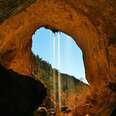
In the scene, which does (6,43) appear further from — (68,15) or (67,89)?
(67,89)

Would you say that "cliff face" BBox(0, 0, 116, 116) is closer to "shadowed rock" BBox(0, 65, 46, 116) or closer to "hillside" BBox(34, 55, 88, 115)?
"hillside" BBox(34, 55, 88, 115)

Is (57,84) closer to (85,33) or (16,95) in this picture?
(85,33)

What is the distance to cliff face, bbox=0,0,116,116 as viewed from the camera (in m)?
11.1

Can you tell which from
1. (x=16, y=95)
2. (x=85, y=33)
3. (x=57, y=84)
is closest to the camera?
(x=16, y=95)

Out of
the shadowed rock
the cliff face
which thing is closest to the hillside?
the cliff face

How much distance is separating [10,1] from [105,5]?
140 inches

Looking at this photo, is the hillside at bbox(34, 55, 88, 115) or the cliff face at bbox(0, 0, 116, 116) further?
the hillside at bbox(34, 55, 88, 115)

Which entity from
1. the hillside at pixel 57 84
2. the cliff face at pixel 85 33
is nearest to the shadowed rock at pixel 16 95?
the cliff face at pixel 85 33

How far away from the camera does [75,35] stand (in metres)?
14.4

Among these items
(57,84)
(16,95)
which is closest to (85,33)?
(16,95)

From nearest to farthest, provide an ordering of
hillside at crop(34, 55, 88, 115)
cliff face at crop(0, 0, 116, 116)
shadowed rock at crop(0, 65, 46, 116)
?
shadowed rock at crop(0, 65, 46, 116), cliff face at crop(0, 0, 116, 116), hillside at crop(34, 55, 88, 115)

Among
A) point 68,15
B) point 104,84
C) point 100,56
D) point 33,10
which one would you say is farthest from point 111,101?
point 33,10

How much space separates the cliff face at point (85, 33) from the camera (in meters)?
11.1

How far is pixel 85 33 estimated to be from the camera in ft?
43.1
